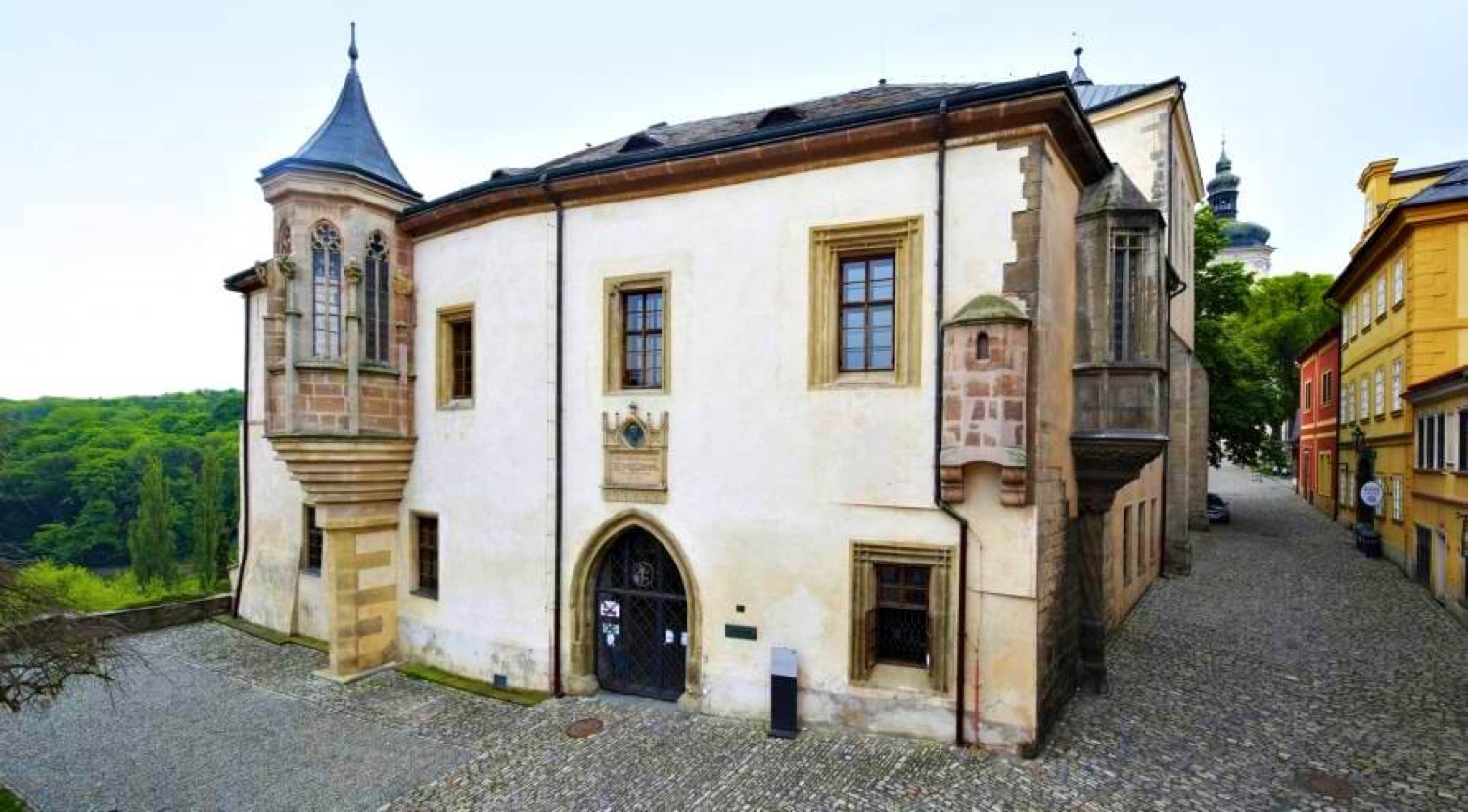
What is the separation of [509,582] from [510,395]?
2931 millimetres

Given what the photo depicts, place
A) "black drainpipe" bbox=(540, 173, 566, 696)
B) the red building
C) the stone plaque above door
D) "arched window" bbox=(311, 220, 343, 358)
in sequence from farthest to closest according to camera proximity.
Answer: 1. the red building
2. "arched window" bbox=(311, 220, 343, 358)
3. "black drainpipe" bbox=(540, 173, 566, 696)
4. the stone plaque above door

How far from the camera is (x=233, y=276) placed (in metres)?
16.3

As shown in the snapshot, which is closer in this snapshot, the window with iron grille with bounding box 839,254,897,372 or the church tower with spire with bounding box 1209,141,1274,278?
the window with iron grille with bounding box 839,254,897,372

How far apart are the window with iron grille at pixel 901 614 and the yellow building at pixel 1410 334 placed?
1320cm

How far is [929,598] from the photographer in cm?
900

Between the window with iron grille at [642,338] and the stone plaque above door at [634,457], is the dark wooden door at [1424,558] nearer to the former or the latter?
the stone plaque above door at [634,457]

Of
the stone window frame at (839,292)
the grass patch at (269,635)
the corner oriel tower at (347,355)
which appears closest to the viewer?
the stone window frame at (839,292)

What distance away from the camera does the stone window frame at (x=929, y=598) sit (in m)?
8.84

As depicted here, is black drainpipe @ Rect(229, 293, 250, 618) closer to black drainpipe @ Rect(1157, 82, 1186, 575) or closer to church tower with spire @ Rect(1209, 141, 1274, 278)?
black drainpipe @ Rect(1157, 82, 1186, 575)

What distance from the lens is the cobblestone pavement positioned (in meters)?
7.86

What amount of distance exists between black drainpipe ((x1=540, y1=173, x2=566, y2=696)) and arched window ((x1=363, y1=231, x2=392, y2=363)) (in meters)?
3.41

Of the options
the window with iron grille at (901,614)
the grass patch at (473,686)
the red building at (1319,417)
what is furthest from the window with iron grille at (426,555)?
the red building at (1319,417)

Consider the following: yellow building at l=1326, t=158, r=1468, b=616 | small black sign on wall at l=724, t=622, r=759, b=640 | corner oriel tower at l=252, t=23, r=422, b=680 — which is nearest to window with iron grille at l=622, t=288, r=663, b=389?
small black sign on wall at l=724, t=622, r=759, b=640

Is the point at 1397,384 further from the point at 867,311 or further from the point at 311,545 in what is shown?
the point at 311,545
